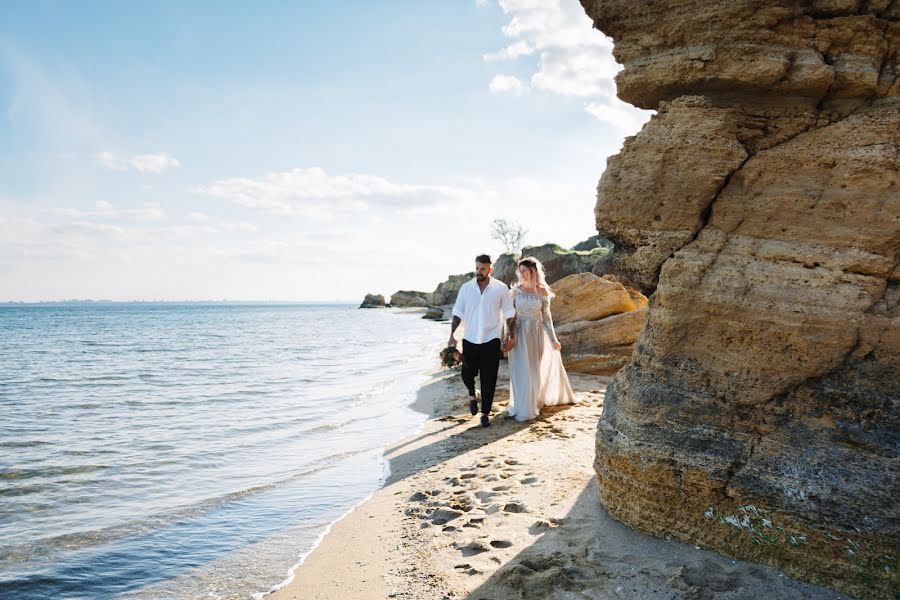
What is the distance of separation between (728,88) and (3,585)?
6.85 m

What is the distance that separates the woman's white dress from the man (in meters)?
0.18

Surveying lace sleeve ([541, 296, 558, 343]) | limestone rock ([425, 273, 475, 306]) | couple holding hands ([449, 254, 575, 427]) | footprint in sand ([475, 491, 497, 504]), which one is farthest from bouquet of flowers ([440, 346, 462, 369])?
limestone rock ([425, 273, 475, 306])

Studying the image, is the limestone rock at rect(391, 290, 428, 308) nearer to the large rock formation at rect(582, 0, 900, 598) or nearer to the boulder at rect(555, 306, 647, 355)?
the boulder at rect(555, 306, 647, 355)

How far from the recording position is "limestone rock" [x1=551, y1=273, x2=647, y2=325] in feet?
40.8

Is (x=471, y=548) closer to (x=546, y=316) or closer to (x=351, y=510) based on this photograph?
(x=351, y=510)

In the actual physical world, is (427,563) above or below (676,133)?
below

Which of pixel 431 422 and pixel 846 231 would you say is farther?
pixel 431 422

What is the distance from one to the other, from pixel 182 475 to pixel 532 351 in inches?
199

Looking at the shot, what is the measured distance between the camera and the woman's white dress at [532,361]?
8.27 metres

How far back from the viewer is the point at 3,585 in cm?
471

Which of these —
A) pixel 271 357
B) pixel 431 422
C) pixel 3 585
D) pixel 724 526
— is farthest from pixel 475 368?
pixel 271 357

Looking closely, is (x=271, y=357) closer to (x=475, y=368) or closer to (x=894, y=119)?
(x=475, y=368)

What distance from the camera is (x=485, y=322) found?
27.2 ft

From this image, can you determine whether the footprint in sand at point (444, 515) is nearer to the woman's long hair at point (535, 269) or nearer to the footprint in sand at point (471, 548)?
the footprint in sand at point (471, 548)
